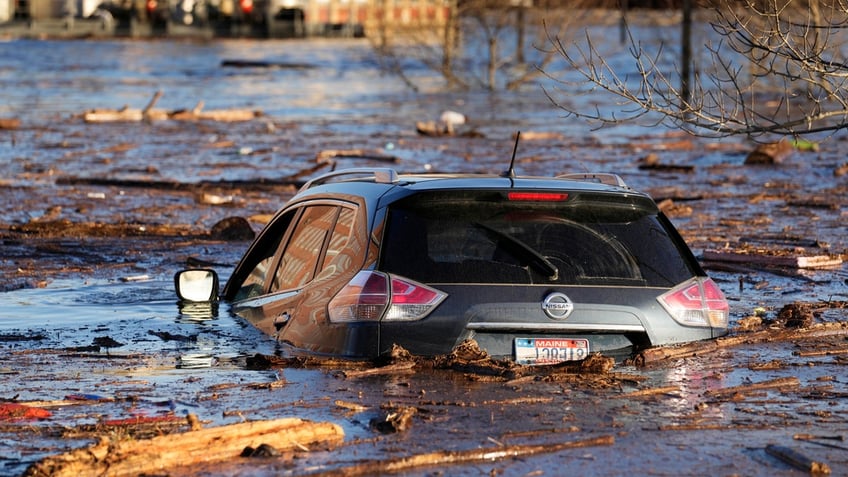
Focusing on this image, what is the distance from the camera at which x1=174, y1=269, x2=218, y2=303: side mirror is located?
923 cm

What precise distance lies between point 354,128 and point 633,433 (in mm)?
28585

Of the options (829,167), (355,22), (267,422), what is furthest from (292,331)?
(355,22)

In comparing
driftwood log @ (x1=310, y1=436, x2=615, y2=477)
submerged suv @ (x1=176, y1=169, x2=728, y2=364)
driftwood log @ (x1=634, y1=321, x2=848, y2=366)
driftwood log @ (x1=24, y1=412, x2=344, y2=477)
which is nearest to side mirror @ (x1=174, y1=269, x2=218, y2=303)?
submerged suv @ (x1=176, y1=169, x2=728, y2=364)

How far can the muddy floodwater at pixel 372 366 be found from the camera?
20.0 feet

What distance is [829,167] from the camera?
24875 mm

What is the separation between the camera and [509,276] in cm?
722

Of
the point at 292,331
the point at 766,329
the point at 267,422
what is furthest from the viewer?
the point at 766,329

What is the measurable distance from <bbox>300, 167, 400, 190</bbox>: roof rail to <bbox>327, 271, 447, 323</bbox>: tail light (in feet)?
2.35

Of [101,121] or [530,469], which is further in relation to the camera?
[101,121]

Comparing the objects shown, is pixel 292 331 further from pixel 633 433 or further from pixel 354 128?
pixel 354 128

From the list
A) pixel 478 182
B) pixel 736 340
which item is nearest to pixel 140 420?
pixel 478 182

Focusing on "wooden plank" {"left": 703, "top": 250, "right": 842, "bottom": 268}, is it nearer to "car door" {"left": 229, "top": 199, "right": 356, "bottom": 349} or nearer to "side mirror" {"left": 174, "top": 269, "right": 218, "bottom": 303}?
"car door" {"left": 229, "top": 199, "right": 356, "bottom": 349}

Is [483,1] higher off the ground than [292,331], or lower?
higher

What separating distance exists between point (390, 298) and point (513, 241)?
681 millimetres
